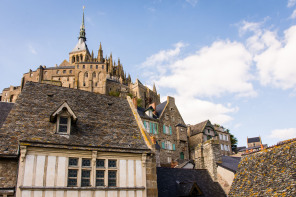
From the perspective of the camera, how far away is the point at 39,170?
12.1 m

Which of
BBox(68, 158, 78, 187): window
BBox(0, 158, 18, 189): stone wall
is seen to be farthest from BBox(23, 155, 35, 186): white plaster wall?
BBox(68, 158, 78, 187): window

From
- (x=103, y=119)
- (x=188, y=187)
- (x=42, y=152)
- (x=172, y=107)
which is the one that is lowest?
(x=188, y=187)

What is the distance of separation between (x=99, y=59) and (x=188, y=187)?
112994mm

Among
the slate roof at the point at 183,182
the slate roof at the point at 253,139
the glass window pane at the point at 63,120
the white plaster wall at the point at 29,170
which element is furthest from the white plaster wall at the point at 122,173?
the slate roof at the point at 253,139

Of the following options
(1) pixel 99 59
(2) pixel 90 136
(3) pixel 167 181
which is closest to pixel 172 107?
(3) pixel 167 181

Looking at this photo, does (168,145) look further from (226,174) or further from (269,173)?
(269,173)

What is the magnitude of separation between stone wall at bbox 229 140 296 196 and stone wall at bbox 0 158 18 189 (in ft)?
33.9

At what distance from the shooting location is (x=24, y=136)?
12711 mm

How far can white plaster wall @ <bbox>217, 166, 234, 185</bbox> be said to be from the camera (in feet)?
62.9

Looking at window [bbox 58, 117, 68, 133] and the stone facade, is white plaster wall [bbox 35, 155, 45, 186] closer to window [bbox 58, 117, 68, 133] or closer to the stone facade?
window [bbox 58, 117, 68, 133]

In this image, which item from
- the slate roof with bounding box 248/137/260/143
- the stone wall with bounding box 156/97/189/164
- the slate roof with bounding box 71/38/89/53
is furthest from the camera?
the slate roof with bounding box 71/38/89/53

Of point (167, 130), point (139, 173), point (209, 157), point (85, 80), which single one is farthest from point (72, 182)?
point (85, 80)

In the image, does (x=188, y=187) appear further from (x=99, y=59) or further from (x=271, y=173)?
(x=99, y=59)

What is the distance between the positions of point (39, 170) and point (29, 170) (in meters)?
0.40
